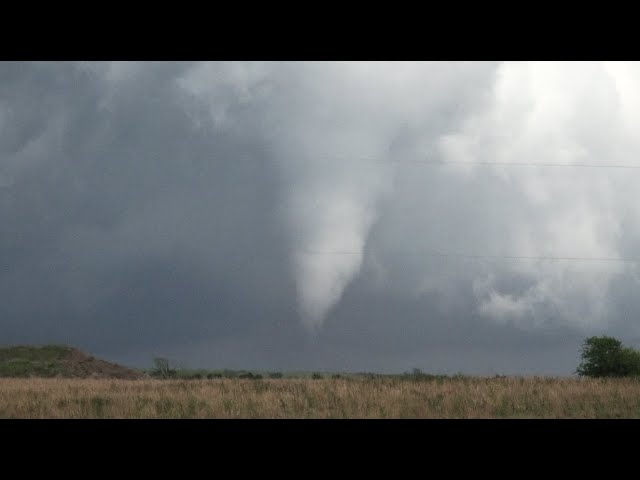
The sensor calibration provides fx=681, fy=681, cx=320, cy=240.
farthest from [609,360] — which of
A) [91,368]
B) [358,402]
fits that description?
[91,368]

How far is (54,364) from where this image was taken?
63.7 m

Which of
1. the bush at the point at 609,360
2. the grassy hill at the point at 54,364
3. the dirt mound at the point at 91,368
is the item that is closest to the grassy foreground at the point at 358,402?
the bush at the point at 609,360

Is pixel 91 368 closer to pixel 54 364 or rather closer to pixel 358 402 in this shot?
pixel 54 364

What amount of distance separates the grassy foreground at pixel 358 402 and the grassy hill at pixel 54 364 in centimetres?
3551

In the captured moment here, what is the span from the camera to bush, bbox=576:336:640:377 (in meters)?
37.7

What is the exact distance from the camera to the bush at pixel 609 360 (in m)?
37.7

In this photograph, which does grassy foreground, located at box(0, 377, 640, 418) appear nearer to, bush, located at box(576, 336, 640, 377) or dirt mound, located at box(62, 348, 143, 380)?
bush, located at box(576, 336, 640, 377)

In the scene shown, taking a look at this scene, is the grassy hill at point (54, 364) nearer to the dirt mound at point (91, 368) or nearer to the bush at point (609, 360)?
the dirt mound at point (91, 368)

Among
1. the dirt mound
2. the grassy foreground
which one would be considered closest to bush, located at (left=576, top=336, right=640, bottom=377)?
the grassy foreground

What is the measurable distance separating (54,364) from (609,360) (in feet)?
159

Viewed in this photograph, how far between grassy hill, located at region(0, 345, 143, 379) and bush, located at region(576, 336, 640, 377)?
130ft
